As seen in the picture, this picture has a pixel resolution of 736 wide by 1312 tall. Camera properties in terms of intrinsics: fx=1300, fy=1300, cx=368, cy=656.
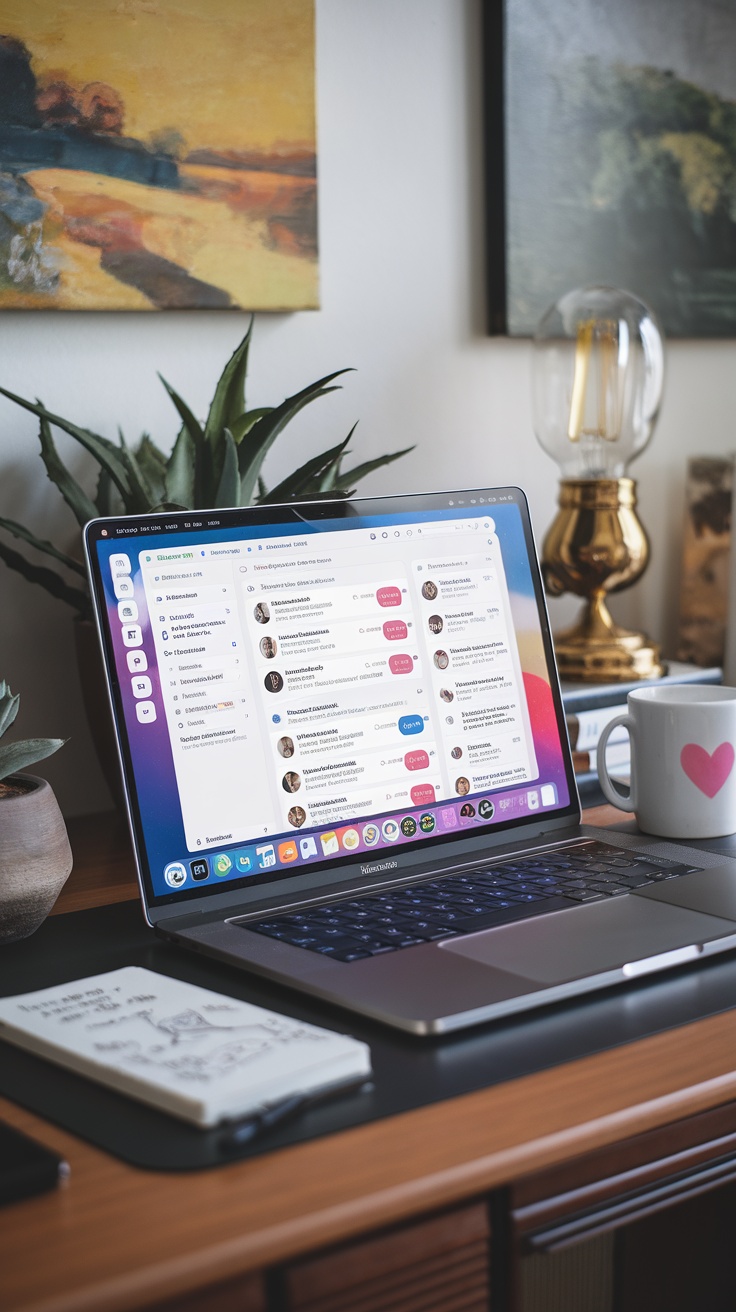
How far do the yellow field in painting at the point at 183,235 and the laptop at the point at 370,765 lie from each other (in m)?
0.32

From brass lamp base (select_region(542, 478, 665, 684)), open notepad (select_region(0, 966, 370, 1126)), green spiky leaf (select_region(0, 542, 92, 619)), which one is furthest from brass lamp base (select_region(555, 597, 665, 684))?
open notepad (select_region(0, 966, 370, 1126))

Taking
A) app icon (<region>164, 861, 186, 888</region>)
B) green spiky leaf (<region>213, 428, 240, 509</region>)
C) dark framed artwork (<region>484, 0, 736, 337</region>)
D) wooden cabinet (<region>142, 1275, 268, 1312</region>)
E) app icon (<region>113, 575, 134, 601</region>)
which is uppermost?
dark framed artwork (<region>484, 0, 736, 337</region>)

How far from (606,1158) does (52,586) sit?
0.67 metres

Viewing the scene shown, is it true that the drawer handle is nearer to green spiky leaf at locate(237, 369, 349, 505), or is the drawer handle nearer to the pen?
the pen

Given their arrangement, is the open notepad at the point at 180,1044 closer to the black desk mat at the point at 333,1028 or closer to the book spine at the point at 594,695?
the black desk mat at the point at 333,1028

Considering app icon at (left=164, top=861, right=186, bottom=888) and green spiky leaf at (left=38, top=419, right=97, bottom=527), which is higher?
green spiky leaf at (left=38, top=419, right=97, bottom=527)

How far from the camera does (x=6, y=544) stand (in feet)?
3.60

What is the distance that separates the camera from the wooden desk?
48 centimetres

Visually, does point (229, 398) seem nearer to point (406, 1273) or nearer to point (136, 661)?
point (136, 661)

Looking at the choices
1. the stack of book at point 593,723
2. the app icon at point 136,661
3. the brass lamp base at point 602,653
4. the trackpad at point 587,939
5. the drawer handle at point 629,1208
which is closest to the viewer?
the drawer handle at point 629,1208

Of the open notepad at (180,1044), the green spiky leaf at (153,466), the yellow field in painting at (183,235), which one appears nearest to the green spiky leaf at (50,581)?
the green spiky leaf at (153,466)

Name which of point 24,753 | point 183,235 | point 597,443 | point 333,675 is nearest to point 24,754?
point 24,753

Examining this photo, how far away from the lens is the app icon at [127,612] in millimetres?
827

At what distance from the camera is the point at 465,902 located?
2.72ft
